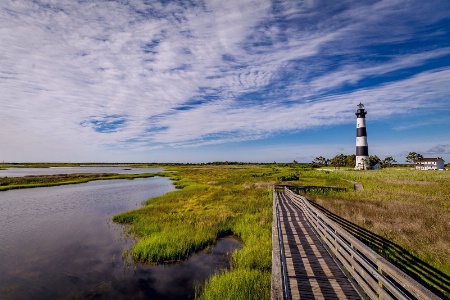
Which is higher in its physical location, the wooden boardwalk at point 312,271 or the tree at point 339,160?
the tree at point 339,160

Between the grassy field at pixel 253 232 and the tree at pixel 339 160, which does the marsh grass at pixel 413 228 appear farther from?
the tree at pixel 339 160

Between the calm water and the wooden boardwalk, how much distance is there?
4016mm

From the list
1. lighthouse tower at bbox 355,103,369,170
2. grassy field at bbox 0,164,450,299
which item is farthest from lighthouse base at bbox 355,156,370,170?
grassy field at bbox 0,164,450,299

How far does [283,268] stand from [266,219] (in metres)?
12.1

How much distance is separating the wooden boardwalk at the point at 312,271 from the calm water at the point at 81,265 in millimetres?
4016

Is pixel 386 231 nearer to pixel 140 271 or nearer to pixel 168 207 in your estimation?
pixel 140 271

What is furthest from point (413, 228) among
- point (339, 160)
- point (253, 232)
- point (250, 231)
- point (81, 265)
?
point (339, 160)

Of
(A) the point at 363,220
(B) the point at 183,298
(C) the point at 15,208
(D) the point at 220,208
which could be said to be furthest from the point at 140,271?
(C) the point at 15,208

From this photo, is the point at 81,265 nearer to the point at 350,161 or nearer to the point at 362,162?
the point at 362,162

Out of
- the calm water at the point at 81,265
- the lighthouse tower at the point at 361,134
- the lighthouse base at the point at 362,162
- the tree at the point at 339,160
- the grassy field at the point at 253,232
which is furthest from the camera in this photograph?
the tree at the point at 339,160

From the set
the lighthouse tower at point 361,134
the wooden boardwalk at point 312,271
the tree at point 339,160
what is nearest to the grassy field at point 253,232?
the wooden boardwalk at point 312,271

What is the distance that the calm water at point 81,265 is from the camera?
10344mm

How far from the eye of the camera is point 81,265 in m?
12.8

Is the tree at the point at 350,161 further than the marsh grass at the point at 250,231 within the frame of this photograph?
Yes
